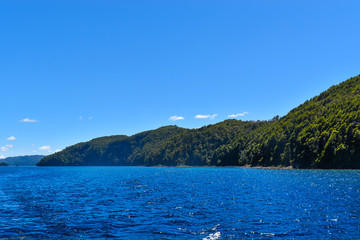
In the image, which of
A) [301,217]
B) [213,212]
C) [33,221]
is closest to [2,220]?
[33,221]

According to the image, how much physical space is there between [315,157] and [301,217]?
139m

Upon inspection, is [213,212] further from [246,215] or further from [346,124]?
[346,124]

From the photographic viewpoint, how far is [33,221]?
3038 cm

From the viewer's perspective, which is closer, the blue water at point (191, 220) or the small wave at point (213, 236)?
the small wave at point (213, 236)

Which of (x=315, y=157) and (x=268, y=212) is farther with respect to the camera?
(x=315, y=157)

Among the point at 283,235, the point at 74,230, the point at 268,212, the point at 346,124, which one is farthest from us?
the point at 346,124

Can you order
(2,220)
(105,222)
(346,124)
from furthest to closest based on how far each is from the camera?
1. (346,124)
2. (2,220)
3. (105,222)

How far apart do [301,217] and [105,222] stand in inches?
919

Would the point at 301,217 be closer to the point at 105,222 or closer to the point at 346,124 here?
the point at 105,222

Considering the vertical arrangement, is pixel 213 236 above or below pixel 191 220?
above

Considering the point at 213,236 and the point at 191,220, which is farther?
the point at 191,220

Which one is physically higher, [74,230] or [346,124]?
[346,124]

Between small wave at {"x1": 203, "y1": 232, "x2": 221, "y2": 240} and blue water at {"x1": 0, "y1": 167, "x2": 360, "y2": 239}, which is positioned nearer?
small wave at {"x1": 203, "y1": 232, "x2": 221, "y2": 240}

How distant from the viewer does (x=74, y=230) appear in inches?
1013
